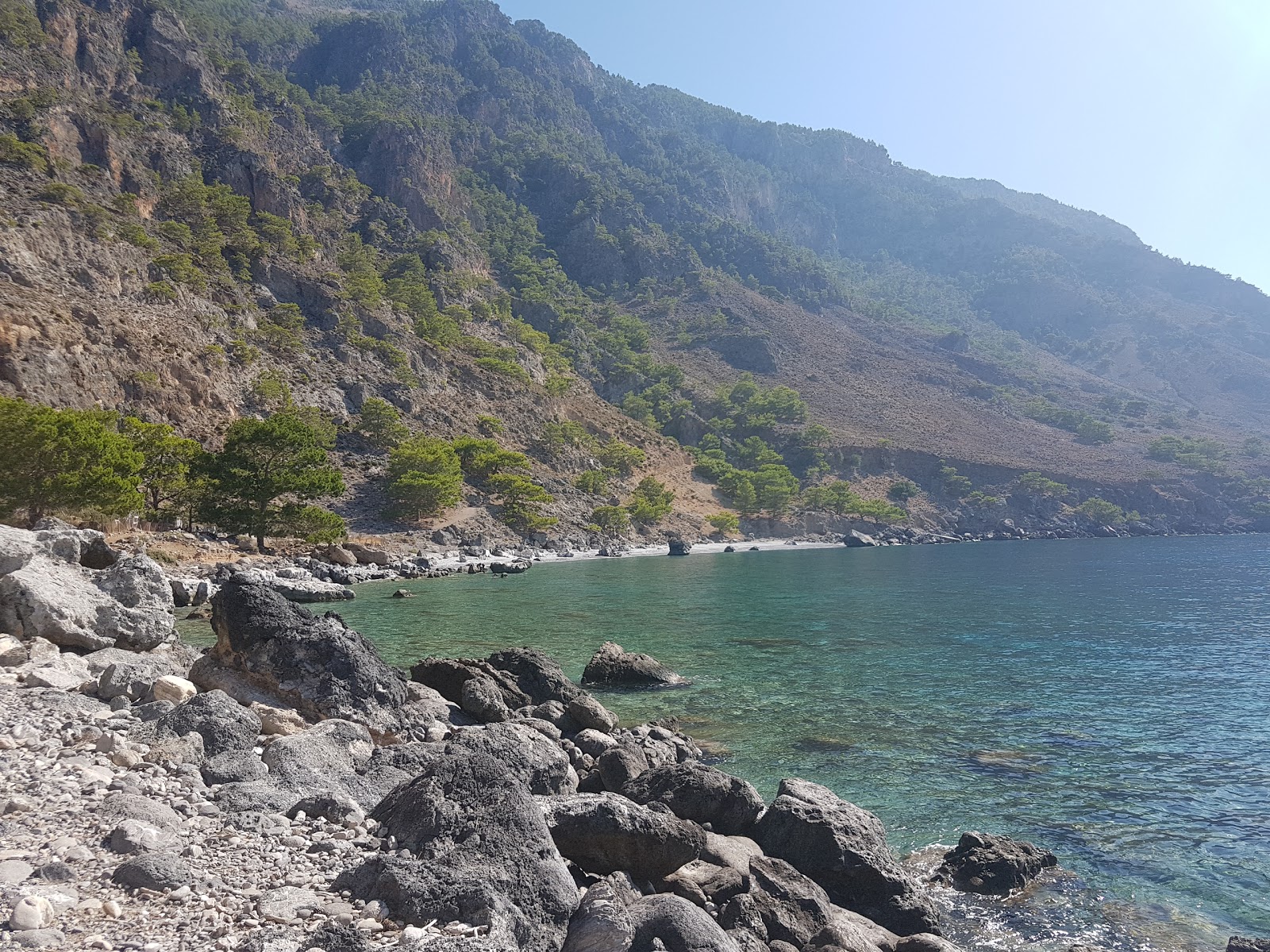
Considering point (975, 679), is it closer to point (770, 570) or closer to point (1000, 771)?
point (1000, 771)

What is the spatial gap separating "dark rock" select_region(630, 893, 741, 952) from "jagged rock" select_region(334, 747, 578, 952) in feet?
2.01

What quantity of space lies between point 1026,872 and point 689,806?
457 centimetres

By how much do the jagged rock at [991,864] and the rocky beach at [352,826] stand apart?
0.03 m

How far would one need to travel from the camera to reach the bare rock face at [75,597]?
504 inches

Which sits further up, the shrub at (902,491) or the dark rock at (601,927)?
the dark rock at (601,927)

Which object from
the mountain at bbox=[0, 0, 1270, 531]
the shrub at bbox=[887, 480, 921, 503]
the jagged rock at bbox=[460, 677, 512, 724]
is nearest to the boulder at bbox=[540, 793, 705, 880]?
the jagged rock at bbox=[460, 677, 512, 724]

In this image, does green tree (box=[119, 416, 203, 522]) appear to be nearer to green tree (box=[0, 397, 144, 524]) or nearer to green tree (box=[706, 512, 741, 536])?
green tree (box=[0, 397, 144, 524])

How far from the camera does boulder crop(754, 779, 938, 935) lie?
897 centimetres

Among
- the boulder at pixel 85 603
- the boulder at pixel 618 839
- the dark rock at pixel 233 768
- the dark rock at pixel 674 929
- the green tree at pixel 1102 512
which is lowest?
the boulder at pixel 85 603

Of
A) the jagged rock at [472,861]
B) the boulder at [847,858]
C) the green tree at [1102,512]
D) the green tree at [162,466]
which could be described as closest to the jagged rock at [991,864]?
the boulder at [847,858]

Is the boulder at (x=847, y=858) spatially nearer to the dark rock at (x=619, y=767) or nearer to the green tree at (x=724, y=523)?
the dark rock at (x=619, y=767)

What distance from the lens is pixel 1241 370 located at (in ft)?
634

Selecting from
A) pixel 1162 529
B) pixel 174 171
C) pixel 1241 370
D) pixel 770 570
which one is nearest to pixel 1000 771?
pixel 770 570

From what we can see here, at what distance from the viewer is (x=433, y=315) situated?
10444 cm
